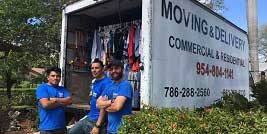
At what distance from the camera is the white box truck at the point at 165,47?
16.4 feet

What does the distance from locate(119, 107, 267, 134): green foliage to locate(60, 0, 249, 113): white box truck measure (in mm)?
771

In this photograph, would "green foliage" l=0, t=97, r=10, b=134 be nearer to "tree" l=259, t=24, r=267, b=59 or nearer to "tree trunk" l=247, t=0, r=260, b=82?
"tree trunk" l=247, t=0, r=260, b=82

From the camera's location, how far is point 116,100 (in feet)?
14.4

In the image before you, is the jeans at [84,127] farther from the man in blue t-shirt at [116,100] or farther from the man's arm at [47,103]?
the man in blue t-shirt at [116,100]

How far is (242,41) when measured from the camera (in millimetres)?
9609

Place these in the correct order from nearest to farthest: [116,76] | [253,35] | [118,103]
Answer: [118,103] → [116,76] → [253,35]

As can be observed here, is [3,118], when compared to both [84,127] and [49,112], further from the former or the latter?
[84,127]

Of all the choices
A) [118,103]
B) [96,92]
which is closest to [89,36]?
[96,92]

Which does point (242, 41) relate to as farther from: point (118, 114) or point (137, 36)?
point (118, 114)

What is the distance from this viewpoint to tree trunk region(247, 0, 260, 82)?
10.6 m

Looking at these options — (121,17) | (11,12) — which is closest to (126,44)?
(121,17)

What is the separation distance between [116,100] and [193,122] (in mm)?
1018

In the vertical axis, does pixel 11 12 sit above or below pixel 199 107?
above

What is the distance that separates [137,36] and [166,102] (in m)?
1.81
